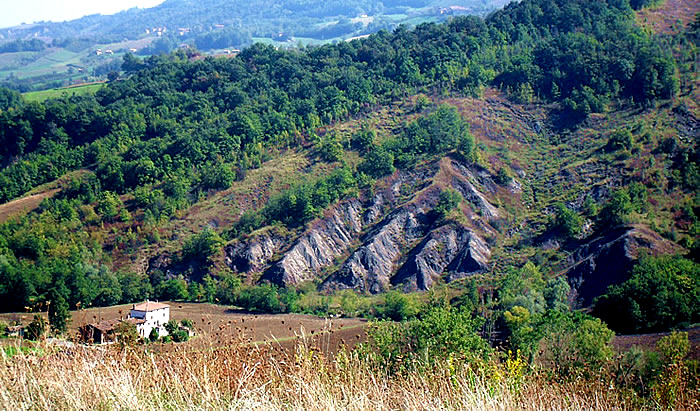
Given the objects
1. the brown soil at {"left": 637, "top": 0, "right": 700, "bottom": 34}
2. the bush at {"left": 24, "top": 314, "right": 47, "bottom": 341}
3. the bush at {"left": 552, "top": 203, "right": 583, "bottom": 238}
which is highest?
the bush at {"left": 24, "top": 314, "right": 47, "bottom": 341}

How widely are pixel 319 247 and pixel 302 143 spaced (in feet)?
34.9

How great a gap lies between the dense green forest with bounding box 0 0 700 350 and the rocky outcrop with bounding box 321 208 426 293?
1615 mm

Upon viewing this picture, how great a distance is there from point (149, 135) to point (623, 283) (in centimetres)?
3141

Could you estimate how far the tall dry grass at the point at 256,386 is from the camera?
17.4 ft

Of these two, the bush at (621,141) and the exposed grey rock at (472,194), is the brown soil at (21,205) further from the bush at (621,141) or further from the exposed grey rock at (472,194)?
the bush at (621,141)

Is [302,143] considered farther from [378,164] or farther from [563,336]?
[563,336]

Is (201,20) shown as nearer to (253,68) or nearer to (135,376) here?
(253,68)

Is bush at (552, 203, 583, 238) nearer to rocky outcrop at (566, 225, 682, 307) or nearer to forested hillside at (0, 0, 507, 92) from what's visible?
rocky outcrop at (566, 225, 682, 307)

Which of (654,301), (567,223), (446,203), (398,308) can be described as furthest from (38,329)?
(446,203)

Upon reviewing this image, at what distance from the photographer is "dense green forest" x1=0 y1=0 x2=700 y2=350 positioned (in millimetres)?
29375

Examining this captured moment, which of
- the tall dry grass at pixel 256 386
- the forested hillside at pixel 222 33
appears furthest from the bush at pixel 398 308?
the forested hillside at pixel 222 33

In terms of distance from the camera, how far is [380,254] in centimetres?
3266

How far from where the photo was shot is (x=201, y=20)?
17950 centimetres

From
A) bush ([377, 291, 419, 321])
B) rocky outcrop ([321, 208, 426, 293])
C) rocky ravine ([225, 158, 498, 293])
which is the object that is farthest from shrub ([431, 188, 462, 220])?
bush ([377, 291, 419, 321])
